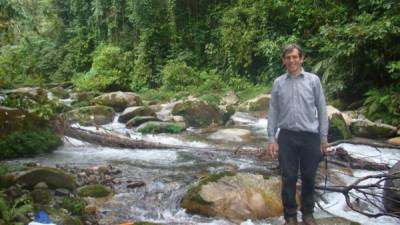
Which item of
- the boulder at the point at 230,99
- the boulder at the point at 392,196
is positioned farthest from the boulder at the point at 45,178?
the boulder at the point at 230,99

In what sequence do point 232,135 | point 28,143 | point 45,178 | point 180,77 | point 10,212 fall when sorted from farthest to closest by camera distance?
point 180,77, point 232,135, point 28,143, point 45,178, point 10,212

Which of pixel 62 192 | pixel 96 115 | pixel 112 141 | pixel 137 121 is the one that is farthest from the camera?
pixel 96 115

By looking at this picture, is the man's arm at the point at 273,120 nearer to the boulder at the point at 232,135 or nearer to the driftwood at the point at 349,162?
the driftwood at the point at 349,162

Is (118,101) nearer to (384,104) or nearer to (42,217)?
(384,104)

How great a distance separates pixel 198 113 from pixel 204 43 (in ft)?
33.3

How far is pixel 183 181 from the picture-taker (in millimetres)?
7578

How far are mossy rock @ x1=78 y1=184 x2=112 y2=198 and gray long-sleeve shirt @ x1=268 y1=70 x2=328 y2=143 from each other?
303 centimetres

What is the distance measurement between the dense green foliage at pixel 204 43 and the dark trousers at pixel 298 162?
4011 mm

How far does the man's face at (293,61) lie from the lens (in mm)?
4785

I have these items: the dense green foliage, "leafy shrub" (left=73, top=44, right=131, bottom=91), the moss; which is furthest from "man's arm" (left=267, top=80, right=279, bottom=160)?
"leafy shrub" (left=73, top=44, right=131, bottom=91)

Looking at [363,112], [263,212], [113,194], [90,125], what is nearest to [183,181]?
[113,194]

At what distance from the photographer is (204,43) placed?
23.4 metres

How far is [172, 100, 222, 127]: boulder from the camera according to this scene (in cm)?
1367

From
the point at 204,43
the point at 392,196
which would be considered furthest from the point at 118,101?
the point at 392,196
